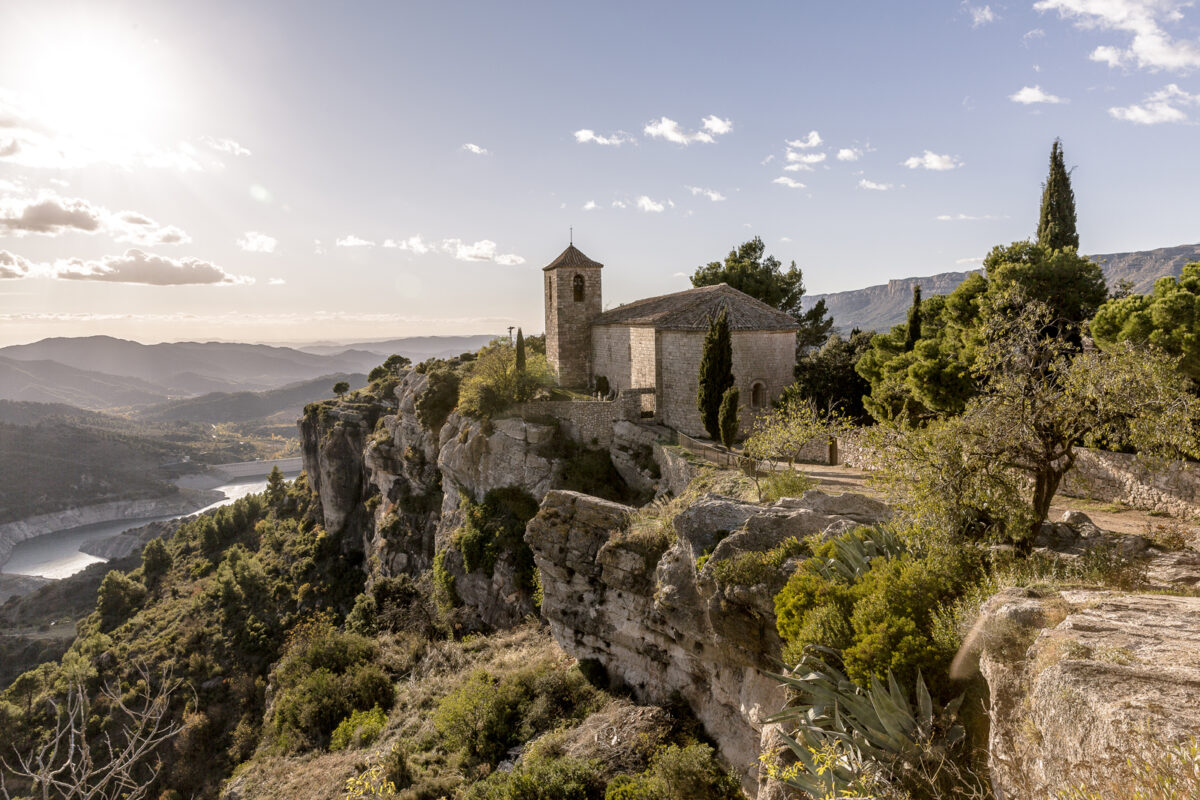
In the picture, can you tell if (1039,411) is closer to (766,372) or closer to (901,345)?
(766,372)

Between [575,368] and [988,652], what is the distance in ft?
105

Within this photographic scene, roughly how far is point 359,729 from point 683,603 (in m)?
14.0

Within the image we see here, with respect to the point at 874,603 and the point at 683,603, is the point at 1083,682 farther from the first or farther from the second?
the point at 683,603

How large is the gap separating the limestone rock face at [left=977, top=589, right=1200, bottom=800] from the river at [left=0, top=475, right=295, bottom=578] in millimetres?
135926

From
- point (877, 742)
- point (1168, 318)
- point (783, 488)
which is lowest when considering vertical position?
point (877, 742)

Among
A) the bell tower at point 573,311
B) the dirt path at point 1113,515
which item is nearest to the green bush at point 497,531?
the bell tower at point 573,311

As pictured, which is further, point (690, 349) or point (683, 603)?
point (690, 349)

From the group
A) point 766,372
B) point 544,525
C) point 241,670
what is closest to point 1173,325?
point 766,372

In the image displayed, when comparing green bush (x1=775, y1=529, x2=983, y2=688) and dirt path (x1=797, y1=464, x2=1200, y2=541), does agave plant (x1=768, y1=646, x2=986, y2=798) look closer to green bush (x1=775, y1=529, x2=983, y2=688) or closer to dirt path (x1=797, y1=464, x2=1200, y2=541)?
green bush (x1=775, y1=529, x2=983, y2=688)

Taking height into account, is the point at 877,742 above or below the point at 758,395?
below

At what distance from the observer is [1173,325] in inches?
649

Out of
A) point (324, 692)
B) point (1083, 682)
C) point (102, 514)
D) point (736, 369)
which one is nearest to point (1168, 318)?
point (736, 369)

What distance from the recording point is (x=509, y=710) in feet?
55.7

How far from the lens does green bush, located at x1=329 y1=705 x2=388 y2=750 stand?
1988 cm
